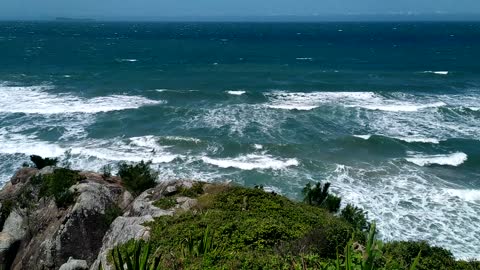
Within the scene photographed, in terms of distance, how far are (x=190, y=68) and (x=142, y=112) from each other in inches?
1260

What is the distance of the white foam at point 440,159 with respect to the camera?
35.3 m

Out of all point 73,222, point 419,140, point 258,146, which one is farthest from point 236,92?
point 73,222

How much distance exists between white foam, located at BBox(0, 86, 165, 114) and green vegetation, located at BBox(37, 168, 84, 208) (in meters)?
27.7

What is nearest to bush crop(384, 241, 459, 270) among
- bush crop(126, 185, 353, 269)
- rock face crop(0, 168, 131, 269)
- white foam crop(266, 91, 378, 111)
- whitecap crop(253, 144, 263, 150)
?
bush crop(126, 185, 353, 269)

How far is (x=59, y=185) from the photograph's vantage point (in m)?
20.5

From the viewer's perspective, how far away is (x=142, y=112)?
160 feet

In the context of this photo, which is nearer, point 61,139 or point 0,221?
point 0,221

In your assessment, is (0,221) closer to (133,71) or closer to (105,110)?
(105,110)

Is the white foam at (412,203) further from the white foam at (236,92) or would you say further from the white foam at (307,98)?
the white foam at (236,92)

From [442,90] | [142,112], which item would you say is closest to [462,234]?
[142,112]

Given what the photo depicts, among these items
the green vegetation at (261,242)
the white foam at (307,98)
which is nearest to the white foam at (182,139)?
the white foam at (307,98)

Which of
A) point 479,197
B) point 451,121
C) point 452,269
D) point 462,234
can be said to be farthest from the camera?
point 451,121

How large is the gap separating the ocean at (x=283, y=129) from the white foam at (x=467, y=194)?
75 mm

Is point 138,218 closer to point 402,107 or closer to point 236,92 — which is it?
point 402,107
